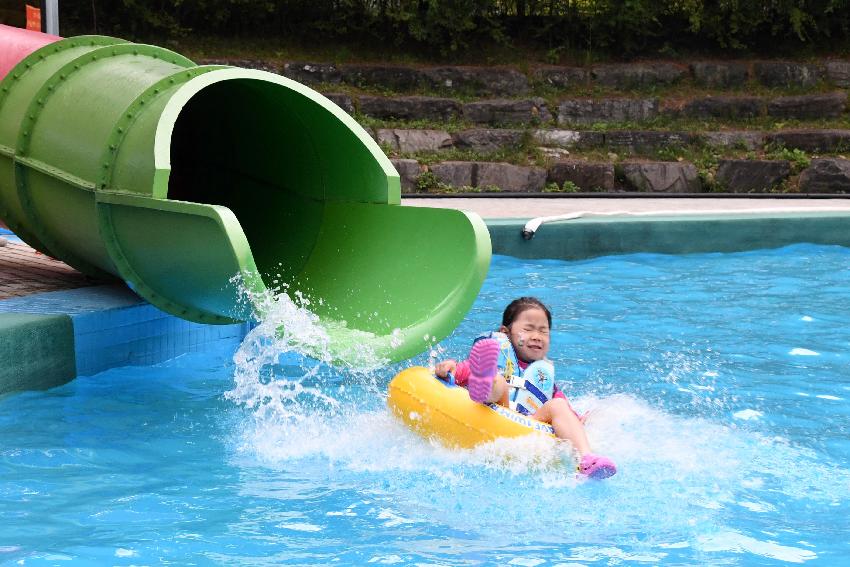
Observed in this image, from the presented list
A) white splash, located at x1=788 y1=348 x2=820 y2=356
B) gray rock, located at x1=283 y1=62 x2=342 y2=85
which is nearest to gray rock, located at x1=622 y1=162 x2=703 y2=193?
gray rock, located at x1=283 y1=62 x2=342 y2=85

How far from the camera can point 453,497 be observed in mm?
3547

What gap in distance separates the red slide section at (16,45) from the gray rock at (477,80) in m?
7.74

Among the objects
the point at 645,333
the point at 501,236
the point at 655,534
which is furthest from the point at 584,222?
the point at 655,534

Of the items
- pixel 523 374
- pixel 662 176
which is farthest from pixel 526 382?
pixel 662 176

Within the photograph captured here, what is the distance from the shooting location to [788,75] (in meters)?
13.8

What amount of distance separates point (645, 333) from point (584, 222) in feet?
9.07

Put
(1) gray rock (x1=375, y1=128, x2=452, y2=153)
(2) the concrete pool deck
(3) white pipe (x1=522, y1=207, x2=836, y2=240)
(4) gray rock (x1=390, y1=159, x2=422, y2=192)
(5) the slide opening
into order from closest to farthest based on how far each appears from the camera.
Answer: (5) the slide opening < (3) white pipe (x1=522, y1=207, x2=836, y2=240) < (2) the concrete pool deck < (4) gray rock (x1=390, y1=159, x2=422, y2=192) < (1) gray rock (x1=375, y1=128, x2=452, y2=153)

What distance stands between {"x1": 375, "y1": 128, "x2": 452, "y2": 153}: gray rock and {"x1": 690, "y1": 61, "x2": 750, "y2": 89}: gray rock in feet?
11.5

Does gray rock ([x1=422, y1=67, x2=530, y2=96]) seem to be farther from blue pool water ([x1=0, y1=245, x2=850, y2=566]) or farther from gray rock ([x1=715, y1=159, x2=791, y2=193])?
blue pool water ([x1=0, y1=245, x2=850, y2=566])

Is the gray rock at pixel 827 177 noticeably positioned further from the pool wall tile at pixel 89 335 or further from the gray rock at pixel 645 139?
the pool wall tile at pixel 89 335

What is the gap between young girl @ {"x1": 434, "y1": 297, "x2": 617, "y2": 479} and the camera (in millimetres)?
3752

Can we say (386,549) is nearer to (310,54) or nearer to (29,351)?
(29,351)

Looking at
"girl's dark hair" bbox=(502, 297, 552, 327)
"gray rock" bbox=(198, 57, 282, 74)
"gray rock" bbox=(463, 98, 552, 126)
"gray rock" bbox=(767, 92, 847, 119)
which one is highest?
"gray rock" bbox=(198, 57, 282, 74)

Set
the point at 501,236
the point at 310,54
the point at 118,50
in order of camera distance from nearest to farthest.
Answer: the point at 118,50
the point at 501,236
the point at 310,54
